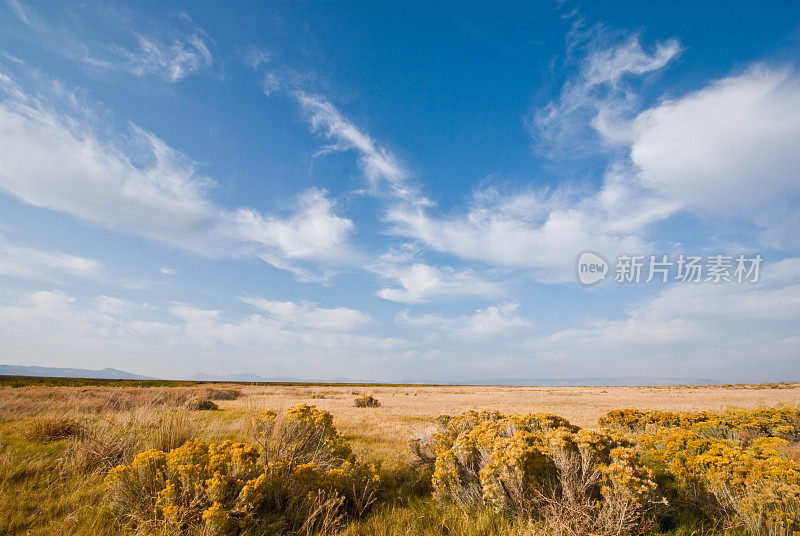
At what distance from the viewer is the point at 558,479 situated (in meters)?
5.07

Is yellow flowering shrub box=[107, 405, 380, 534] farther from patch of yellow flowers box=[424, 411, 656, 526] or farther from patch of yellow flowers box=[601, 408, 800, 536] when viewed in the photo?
patch of yellow flowers box=[601, 408, 800, 536]

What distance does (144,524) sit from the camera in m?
4.18

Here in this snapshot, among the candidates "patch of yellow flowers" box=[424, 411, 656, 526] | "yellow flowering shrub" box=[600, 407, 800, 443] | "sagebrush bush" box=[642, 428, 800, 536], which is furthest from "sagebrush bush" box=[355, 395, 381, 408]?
"sagebrush bush" box=[642, 428, 800, 536]

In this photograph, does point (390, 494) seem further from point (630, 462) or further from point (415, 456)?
point (630, 462)

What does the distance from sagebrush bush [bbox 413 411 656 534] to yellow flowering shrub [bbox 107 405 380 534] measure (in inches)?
57.7

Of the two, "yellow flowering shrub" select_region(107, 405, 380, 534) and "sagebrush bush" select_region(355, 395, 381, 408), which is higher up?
"yellow flowering shrub" select_region(107, 405, 380, 534)

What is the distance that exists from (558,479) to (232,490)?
4.43 meters

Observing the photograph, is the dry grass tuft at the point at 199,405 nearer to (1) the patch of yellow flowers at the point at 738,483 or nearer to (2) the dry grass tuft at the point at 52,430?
(2) the dry grass tuft at the point at 52,430

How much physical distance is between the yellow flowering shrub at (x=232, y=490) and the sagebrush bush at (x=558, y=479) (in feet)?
4.81

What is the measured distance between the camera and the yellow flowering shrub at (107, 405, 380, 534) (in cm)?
414

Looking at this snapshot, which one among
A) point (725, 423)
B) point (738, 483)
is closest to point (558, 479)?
point (738, 483)

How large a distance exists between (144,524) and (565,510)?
5093 millimetres

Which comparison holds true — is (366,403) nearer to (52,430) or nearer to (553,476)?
(52,430)

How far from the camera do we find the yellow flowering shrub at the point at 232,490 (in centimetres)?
414
